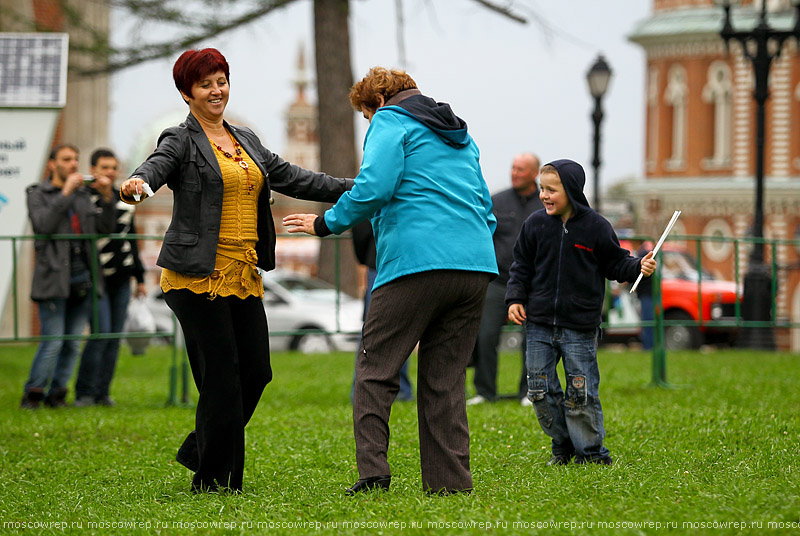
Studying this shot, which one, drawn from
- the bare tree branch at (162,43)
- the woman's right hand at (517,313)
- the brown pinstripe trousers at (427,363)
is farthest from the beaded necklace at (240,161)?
the bare tree branch at (162,43)

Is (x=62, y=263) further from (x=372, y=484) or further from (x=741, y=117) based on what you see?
(x=741, y=117)

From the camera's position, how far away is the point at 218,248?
5492mm

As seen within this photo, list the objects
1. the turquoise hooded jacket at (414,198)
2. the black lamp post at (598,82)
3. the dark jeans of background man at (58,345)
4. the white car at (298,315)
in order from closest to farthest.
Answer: the turquoise hooded jacket at (414,198)
the dark jeans of background man at (58,345)
the white car at (298,315)
the black lamp post at (598,82)

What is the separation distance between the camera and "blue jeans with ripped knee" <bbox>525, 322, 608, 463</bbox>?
6.21 metres

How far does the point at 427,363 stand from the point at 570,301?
3.82 feet

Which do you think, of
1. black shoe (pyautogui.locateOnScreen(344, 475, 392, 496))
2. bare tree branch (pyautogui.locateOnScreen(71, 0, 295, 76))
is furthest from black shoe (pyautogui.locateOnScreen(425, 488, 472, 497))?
bare tree branch (pyautogui.locateOnScreen(71, 0, 295, 76))

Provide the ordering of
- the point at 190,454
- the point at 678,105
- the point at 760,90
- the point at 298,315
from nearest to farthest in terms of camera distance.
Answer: the point at 190,454 → the point at 298,315 → the point at 760,90 → the point at 678,105

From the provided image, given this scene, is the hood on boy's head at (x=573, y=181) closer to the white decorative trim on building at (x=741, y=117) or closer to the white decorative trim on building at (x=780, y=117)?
the white decorative trim on building at (x=780, y=117)

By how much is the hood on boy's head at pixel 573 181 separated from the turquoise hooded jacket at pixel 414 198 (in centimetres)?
101

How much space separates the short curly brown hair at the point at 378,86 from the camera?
5.37 meters

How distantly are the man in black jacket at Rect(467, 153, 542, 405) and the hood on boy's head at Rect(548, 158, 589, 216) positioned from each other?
120 inches

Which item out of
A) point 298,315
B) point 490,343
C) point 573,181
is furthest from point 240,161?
point 298,315

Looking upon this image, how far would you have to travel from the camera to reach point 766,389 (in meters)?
10.4

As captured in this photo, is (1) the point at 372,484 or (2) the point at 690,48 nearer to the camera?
(1) the point at 372,484
